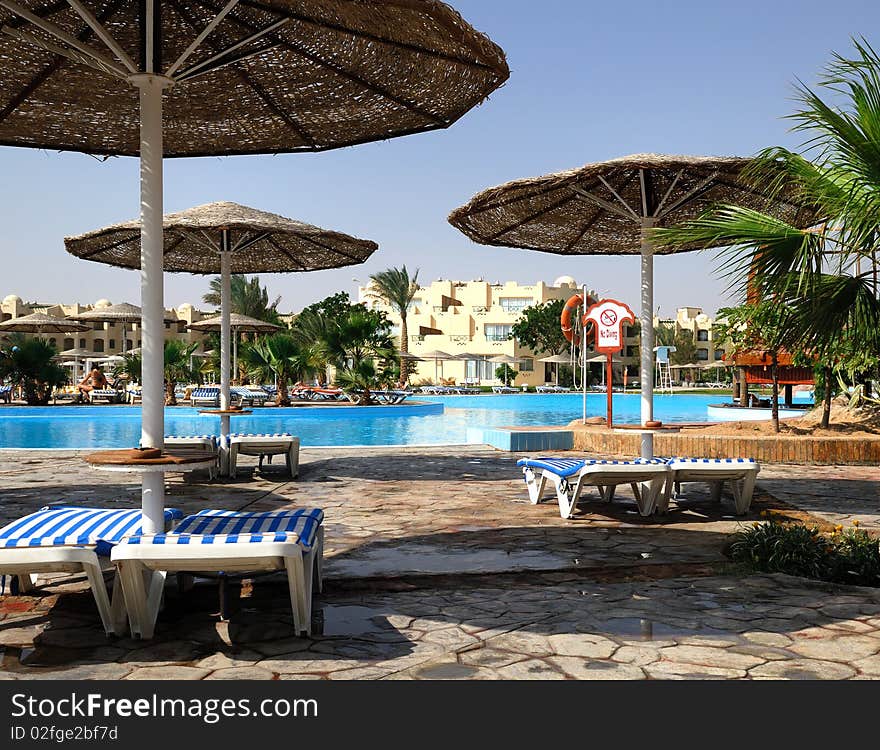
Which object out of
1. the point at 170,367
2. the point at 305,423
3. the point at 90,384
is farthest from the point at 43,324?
the point at 305,423

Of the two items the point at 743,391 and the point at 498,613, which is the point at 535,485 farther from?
the point at 743,391

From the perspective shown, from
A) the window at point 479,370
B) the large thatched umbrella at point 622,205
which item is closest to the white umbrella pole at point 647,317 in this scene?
the large thatched umbrella at point 622,205

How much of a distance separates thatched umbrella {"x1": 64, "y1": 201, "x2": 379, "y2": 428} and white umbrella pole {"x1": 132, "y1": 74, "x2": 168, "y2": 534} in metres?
4.47

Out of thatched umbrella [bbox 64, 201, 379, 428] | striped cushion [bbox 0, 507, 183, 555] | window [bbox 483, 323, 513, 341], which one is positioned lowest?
striped cushion [bbox 0, 507, 183, 555]

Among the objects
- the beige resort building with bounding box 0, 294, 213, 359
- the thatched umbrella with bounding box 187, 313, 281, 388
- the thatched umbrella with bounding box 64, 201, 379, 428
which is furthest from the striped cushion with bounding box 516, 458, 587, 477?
the beige resort building with bounding box 0, 294, 213, 359

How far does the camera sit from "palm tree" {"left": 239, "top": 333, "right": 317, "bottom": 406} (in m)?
27.5

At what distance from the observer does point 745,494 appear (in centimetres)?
733

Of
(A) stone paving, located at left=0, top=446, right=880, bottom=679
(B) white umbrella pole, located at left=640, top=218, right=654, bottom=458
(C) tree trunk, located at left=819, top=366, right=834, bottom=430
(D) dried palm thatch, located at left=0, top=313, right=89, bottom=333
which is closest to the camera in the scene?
(A) stone paving, located at left=0, top=446, right=880, bottom=679

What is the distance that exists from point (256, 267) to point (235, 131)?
602 centimetres

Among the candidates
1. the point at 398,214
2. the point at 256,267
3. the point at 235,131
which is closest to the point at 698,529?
the point at 235,131

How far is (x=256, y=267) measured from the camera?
12039 millimetres

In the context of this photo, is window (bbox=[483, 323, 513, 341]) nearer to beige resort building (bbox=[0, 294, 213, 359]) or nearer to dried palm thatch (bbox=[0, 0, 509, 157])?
beige resort building (bbox=[0, 294, 213, 359])
